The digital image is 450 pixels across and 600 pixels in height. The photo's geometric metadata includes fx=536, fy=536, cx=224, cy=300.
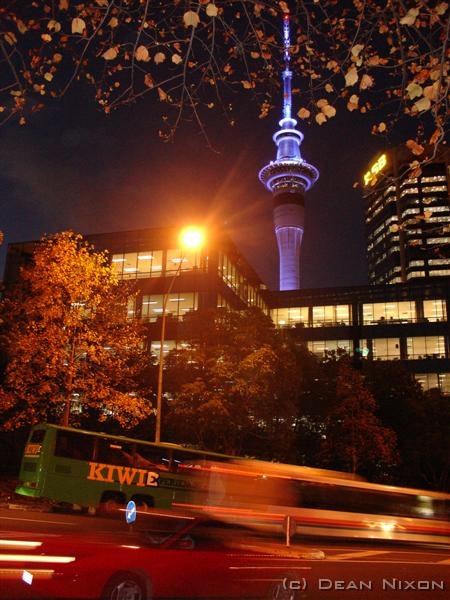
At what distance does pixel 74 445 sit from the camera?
19062 millimetres

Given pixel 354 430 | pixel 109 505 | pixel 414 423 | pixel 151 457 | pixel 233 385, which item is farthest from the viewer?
pixel 414 423

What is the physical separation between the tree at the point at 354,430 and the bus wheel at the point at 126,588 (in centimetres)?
2860

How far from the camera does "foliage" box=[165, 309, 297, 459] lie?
1067 inches

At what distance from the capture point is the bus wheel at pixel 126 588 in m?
6.27

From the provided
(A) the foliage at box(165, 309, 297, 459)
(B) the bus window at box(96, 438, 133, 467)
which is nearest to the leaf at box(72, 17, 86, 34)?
(B) the bus window at box(96, 438, 133, 467)

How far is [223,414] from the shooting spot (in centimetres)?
2639

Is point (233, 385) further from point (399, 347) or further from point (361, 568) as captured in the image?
point (399, 347)

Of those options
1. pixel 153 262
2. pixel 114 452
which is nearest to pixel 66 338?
pixel 114 452

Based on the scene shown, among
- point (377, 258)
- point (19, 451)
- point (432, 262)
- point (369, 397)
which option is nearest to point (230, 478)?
point (19, 451)

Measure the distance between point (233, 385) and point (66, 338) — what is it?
8918mm

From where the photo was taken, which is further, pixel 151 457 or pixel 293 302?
pixel 293 302

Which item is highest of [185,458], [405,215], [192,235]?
[405,215]

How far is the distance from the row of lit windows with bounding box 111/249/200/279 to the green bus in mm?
33136

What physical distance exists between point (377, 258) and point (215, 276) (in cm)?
13670
